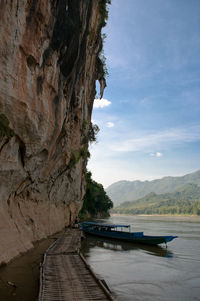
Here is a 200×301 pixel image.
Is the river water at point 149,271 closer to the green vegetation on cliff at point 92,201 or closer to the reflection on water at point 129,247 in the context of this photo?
the reflection on water at point 129,247

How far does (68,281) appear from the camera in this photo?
909 centimetres

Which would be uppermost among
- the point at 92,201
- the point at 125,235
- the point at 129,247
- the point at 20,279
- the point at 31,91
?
the point at 31,91

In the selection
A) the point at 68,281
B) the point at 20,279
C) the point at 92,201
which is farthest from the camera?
the point at 92,201

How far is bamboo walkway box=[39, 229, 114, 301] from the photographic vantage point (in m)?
7.68

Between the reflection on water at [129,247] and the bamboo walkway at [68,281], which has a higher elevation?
the bamboo walkway at [68,281]

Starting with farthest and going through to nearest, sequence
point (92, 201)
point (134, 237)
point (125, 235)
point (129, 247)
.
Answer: point (92, 201), point (125, 235), point (134, 237), point (129, 247)

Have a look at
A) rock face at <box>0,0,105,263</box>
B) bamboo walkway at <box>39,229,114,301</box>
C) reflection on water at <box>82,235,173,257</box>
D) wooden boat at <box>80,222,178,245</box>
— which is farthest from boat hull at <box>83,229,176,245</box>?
bamboo walkway at <box>39,229,114,301</box>

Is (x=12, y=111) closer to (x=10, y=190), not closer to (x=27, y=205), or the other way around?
(x=10, y=190)

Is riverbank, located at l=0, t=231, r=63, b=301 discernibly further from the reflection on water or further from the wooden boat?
the wooden boat

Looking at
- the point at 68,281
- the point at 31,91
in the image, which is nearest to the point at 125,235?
the point at 68,281

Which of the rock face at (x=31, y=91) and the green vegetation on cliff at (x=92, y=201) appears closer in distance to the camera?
the rock face at (x=31, y=91)

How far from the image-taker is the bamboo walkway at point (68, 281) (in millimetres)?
7682

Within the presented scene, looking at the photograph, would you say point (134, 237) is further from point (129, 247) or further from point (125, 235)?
point (129, 247)

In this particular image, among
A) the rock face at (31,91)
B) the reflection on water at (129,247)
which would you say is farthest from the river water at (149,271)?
the rock face at (31,91)
